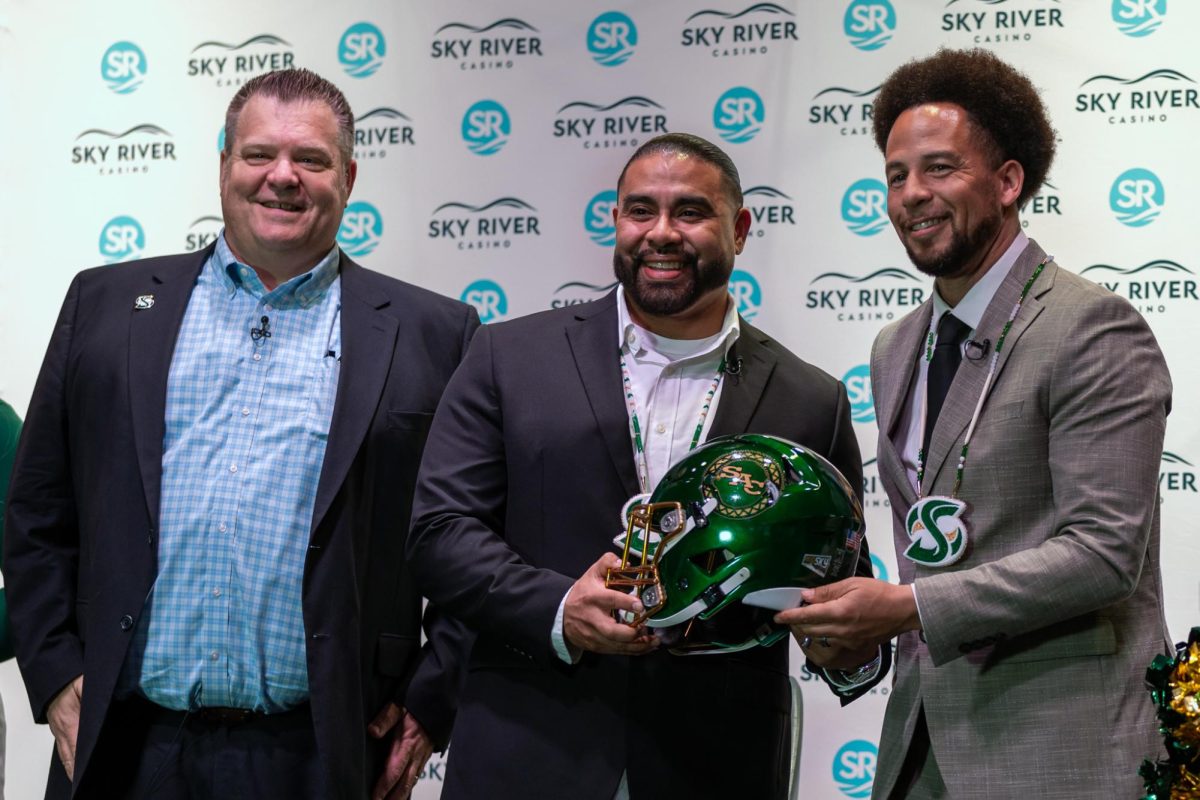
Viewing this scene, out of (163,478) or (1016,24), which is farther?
(1016,24)

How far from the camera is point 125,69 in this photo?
5.63 m

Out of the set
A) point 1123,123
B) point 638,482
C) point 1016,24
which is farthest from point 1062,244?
point 638,482

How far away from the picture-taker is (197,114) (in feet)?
18.3

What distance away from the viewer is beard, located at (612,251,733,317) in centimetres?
330

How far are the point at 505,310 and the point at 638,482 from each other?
2274mm

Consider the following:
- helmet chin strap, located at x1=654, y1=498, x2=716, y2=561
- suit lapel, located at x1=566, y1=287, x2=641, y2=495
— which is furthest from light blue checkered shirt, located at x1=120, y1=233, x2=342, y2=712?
helmet chin strap, located at x1=654, y1=498, x2=716, y2=561

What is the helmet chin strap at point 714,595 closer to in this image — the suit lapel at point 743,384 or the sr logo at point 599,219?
the suit lapel at point 743,384

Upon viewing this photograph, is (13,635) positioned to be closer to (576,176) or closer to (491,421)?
(491,421)

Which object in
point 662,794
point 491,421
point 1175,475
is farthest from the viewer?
point 1175,475

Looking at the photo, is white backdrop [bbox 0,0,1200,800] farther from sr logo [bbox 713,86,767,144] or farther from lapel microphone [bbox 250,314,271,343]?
lapel microphone [bbox 250,314,271,343]

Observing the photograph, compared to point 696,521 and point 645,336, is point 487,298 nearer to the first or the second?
point 645,336

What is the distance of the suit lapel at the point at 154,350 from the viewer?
3.38 m

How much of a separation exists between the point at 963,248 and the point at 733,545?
941mm

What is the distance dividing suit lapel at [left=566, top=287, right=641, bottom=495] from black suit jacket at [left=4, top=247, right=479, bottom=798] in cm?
53
